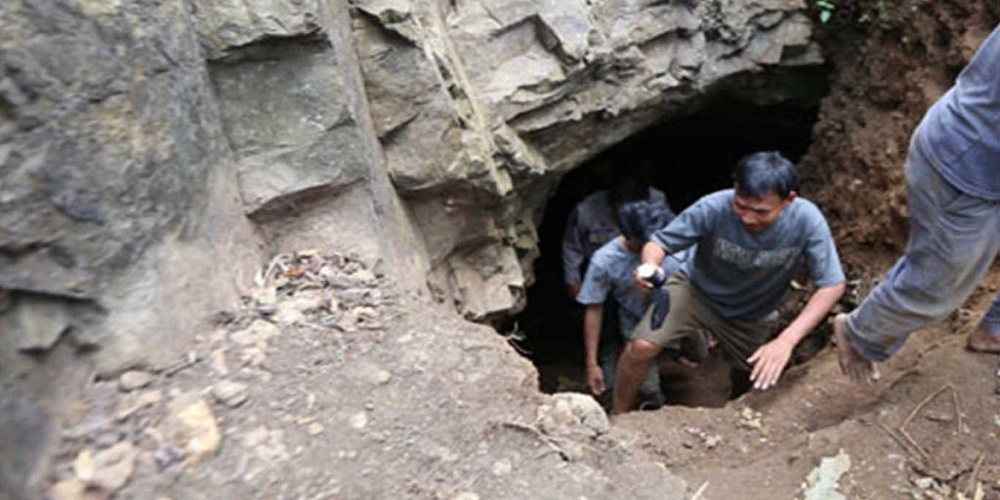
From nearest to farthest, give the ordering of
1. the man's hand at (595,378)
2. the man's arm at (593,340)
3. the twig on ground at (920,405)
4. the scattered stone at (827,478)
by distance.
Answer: the scattered stone at (827,478)
the twig on ground at (920,405)
the man's arm at (593,340)
the man's hand at (595,378)

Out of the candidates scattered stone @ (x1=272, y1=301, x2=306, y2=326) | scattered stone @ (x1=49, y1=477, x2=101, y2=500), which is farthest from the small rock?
scattered stone @ (x1=49, y1=477, x2=101, y2=500)

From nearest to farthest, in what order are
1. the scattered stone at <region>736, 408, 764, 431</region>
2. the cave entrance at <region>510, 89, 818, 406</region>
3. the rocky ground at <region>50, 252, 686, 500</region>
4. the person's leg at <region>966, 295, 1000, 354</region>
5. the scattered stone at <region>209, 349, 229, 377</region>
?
the rocky ground at <region>50, 252, 686, 500</region> < the scattered stone at <region>209, 349, 229, 377</region> < the person's leg at <region>966, 295, 1000, 354</region> < the scattered stone at <region>736, 408, 764, 431</region> < the cave entrance at <region>510, 89, 818, 406</region>

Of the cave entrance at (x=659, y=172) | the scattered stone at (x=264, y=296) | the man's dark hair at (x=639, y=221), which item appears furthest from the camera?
the cave entrance at (x=659, y=172)

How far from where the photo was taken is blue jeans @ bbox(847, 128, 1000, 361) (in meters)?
2.63

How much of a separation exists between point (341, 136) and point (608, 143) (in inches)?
105

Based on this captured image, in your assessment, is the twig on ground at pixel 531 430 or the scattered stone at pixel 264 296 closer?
the twig on ground at pixel 531 430

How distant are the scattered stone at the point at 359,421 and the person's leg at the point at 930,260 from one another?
2.01m

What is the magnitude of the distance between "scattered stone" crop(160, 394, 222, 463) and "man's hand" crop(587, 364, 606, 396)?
3059mm

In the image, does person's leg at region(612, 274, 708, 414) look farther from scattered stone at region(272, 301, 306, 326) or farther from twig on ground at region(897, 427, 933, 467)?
scattered stone at region(272, 301, 306, 326)

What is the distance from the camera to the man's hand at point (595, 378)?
487cm

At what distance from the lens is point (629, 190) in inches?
198

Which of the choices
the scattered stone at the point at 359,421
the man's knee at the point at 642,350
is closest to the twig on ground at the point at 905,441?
the man's knee at the point at 642,350

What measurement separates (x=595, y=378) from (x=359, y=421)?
9.46 ft

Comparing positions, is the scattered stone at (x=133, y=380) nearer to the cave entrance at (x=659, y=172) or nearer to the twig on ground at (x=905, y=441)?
the twig on ground at (x=905, y=441)
